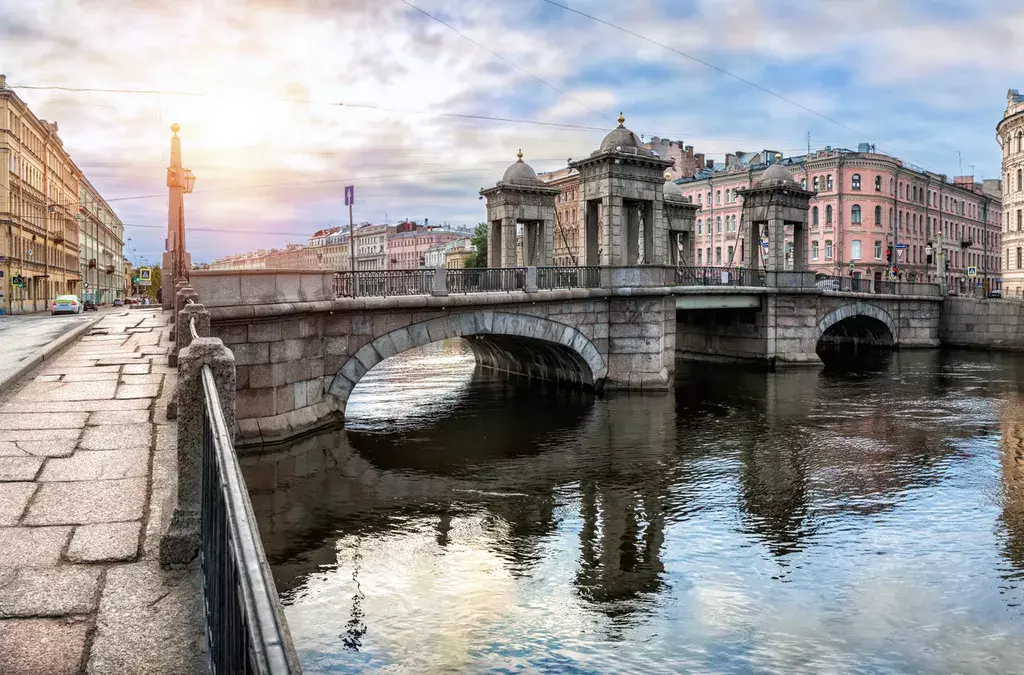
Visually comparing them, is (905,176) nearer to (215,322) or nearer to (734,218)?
(734,218)

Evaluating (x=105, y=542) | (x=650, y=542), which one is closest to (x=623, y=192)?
(x=650, y=542)

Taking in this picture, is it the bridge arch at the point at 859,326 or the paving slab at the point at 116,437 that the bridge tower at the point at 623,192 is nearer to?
the bridge arch at the point at 859,326

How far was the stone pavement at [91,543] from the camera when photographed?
409cm

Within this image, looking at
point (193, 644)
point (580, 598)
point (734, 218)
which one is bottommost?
point (580, 598)

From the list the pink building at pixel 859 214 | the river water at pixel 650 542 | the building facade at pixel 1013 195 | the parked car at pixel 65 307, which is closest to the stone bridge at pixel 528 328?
the river water at pixel 650 542

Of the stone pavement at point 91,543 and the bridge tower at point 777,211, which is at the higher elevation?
the bridge tower at point 777,211

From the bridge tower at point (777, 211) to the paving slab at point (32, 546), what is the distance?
33821mm

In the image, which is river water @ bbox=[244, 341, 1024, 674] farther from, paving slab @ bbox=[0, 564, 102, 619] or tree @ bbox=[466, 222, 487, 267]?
tree @ bbox=[466, 222, 487, 267]

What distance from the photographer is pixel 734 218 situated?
2938 inches

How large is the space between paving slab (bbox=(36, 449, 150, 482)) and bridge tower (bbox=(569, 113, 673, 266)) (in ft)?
71.0

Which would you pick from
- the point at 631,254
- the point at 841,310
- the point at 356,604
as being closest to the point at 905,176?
the point at 841,310

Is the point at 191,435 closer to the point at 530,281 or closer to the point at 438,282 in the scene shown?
the point at 438,282

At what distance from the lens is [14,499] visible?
242 inches

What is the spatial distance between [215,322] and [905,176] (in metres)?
70.3
